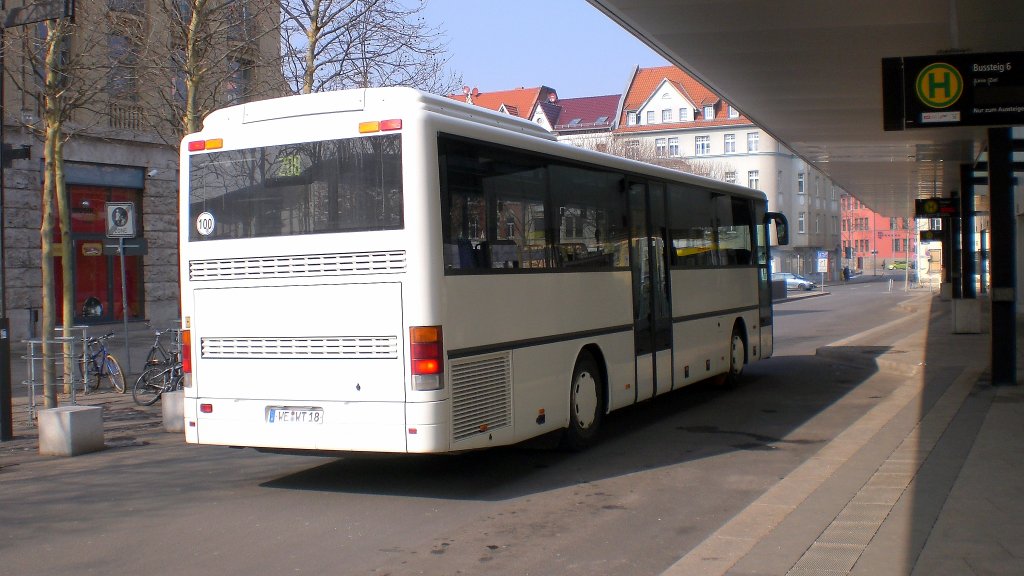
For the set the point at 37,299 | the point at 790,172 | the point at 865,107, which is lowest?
the point at 37,299

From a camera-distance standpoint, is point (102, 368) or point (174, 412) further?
point (102, 368)

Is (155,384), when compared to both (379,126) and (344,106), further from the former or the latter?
(379,126)

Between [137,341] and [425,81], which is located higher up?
[425,81]

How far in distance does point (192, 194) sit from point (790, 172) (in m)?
93.4

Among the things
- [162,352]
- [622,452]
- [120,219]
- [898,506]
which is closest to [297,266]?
[622,452]

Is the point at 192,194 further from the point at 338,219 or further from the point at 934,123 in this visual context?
the point at 934,123

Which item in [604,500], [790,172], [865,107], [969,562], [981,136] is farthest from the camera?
[790,172]

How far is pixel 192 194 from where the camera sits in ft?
29.7

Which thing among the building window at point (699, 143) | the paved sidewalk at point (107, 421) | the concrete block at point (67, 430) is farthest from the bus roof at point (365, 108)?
the building window at point (699, 143)

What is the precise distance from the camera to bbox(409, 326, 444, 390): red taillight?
7.94 m

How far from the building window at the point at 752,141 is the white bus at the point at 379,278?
85.7m

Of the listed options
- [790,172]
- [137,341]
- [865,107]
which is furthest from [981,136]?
[790,172]

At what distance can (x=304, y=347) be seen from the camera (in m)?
8.43

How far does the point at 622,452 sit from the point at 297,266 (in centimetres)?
404
